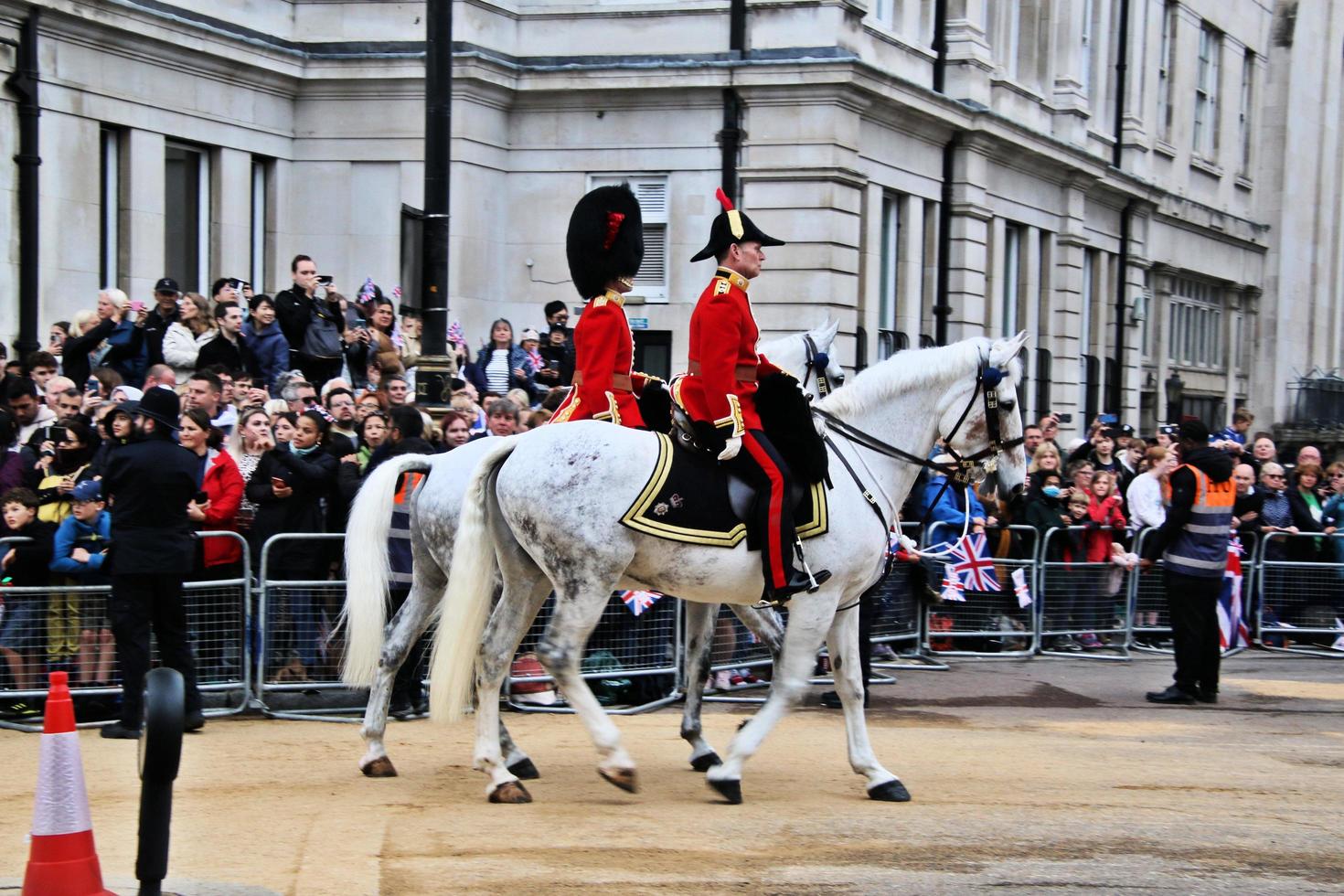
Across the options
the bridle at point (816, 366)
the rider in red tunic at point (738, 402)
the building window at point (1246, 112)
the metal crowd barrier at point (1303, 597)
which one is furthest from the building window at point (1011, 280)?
the rider in red tunic at point (738, 402)

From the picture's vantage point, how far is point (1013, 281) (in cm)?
3127

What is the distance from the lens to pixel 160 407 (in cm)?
1049

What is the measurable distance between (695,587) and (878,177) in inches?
663

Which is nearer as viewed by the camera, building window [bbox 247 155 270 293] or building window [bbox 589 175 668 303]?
building window [bbox 247 155 270 293]

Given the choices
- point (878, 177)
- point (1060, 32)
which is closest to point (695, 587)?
point (878, 177)

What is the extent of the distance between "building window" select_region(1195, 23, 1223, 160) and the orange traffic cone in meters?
37.6

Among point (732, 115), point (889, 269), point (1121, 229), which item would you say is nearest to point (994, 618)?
point (732, 115)

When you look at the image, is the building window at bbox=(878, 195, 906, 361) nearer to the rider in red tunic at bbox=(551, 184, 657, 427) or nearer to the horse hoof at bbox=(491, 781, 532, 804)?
the rider in red tunic at bbox=(551, 184, 657, 427)

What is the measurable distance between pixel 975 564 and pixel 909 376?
601cm

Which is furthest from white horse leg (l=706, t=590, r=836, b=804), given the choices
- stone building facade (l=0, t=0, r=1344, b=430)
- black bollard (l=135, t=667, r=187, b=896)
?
stone building facade (l=0, t=0, r=1344, b=430)

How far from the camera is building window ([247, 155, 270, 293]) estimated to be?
896 inches

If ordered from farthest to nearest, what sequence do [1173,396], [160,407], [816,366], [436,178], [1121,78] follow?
[1173,396], [1121,78], [436,178], [816,366], [160,407]

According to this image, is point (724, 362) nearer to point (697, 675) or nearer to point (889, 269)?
point (697, 675)

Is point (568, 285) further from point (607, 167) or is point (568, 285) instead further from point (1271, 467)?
point (1271, 467)
